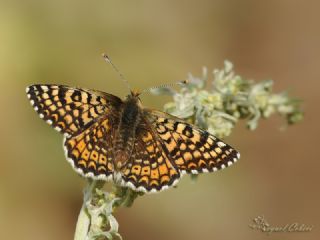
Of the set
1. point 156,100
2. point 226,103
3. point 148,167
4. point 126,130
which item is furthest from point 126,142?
point 156,100

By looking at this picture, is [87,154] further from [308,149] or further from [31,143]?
[308,149]

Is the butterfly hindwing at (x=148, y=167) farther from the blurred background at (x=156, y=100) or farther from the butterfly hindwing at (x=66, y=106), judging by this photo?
the blurred background at (x=156, y=100)

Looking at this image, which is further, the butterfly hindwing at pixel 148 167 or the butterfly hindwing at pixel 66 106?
the butterfly hindwing at pixel 66 106

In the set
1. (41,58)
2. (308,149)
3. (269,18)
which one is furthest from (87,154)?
(269,18)

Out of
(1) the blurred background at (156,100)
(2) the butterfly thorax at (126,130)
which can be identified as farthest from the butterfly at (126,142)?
(1) the blurred background at (156,100)

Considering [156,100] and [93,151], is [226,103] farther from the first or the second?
[156,100]

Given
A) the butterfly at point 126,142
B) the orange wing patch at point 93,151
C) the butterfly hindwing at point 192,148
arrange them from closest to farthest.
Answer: the orange wing patch at point 93,151
the butterfly at point 126,142
the butterfly hindwing at point 192,148

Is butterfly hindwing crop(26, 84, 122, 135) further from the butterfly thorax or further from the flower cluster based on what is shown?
the flower cluster
